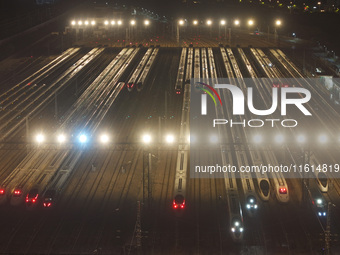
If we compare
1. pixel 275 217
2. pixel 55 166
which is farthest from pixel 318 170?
pixel 55 166

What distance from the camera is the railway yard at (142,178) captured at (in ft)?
69.0

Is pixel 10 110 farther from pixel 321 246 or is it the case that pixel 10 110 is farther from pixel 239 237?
pixel 321 246

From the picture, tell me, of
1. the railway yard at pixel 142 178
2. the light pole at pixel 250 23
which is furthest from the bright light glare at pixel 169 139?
the light pole at pixel 250 23

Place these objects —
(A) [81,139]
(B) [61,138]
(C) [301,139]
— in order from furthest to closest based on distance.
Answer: (B) [61,138] → (A) [81,139] → (C) [301,139]

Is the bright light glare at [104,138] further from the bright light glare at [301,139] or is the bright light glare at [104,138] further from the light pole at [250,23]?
the light pole at [250,23]

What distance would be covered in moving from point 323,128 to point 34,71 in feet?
88.1

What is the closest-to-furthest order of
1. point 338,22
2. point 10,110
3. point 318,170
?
point 318,170, point 10,110, point 338,22

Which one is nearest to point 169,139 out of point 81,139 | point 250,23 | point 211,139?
point 211,139

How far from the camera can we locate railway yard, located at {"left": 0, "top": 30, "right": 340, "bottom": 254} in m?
21.0

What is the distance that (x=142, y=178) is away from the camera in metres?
25.7

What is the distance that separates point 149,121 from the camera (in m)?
32.1

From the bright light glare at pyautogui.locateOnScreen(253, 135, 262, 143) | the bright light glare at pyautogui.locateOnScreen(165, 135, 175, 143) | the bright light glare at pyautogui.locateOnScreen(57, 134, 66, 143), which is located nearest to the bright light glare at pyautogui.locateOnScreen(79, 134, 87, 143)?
the bright light glare at pyautogui.locateOnScreen(57, 134, 66, 143)

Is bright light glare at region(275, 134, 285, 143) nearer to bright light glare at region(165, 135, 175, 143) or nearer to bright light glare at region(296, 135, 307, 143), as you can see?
bright light glare at region(296, 135, 307, 143)

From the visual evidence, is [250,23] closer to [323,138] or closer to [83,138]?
[323,138]
